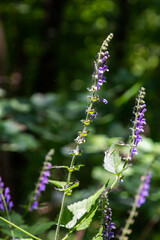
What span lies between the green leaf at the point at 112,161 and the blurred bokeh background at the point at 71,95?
1.14 metres

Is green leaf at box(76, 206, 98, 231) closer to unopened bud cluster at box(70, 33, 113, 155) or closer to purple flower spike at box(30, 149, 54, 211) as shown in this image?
unopened bud cluster at box(70, 33, 113, 155)

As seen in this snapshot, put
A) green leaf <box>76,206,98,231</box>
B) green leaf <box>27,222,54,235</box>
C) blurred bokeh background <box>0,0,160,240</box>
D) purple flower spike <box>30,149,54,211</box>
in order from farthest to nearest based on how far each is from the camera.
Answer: blurred bokeh background <box>0,0,160,240</box>
purple flower spike <box>30,149,54,211</box>
green leaf <box>27,222,54,235</box>
green leaf <box>76,206,98,231</box>

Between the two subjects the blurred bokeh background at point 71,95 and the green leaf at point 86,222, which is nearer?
the green leaf at point 86,222

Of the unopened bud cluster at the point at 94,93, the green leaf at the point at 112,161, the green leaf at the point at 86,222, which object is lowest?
the green leaf at the point at 86,222

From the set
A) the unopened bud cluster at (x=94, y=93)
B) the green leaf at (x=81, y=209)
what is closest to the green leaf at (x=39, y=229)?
the green leaf at (x=81, y=209)

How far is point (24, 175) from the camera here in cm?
457

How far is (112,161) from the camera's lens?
73 centimetres

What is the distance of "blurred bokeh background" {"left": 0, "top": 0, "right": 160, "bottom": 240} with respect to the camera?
277cm

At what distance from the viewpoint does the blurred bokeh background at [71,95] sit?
277cm

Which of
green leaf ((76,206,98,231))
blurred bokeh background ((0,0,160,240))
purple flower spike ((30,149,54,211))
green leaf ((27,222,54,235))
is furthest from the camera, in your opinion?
blurred bokeh background ((0,0,160,240))

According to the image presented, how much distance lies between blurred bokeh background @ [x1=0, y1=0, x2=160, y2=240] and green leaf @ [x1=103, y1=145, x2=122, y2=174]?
44.8 inches

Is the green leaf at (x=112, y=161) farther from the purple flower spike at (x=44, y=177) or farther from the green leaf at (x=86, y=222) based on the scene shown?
the purple flower spike at (x=44, y=177)

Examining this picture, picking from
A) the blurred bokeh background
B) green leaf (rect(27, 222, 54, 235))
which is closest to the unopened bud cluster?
green leaf (rect(27, 222, 54, 235))

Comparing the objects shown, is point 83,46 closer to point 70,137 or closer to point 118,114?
point 118,114
